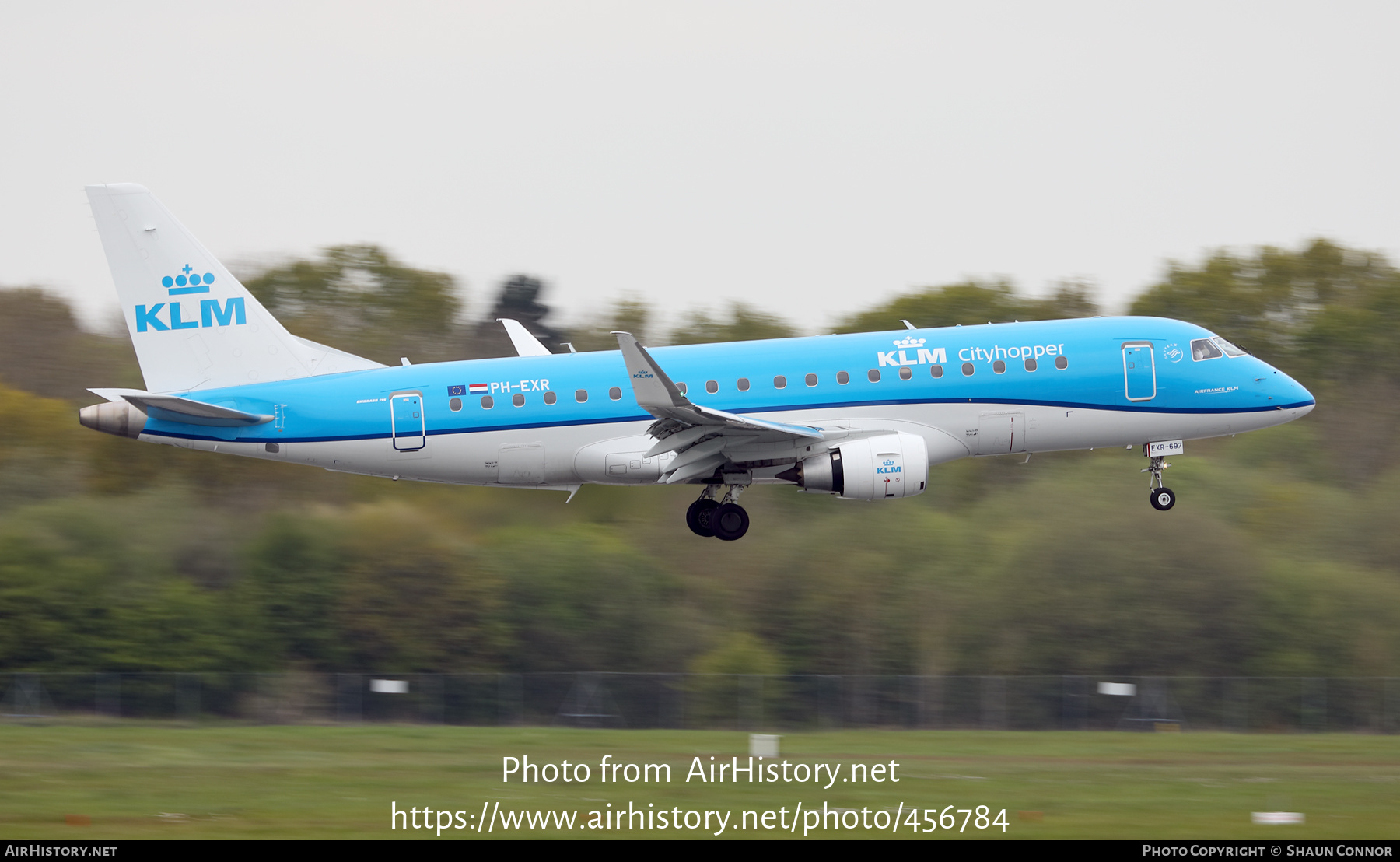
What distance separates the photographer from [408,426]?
116 ft

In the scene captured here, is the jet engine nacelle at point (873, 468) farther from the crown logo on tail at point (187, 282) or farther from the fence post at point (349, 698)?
the fence post at point (349, 698)

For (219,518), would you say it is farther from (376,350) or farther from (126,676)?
(376,350)

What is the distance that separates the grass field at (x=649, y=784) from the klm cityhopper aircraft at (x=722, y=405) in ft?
21.1

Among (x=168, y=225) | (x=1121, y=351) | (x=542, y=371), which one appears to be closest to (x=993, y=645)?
(x=1121, y=351)

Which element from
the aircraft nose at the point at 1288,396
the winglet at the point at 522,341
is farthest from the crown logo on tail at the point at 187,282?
the aircraft nose at the point at 1288,396

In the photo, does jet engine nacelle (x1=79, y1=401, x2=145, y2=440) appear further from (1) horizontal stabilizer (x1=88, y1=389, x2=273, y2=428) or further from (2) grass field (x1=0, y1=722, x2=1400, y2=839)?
(2) grass field (x1=0, y1=722, x2=1400, y2=839)

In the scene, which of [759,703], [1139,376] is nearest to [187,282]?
[759,703]

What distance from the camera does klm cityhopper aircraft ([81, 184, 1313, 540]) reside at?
3481cm

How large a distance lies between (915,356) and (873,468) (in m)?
3.11

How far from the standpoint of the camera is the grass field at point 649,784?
26.6 m

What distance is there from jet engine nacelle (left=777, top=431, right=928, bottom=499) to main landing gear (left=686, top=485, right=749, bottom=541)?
266 cm

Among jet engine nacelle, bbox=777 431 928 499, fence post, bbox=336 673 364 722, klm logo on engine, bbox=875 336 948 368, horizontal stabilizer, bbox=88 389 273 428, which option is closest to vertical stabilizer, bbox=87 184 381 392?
horizontal stabilizer, bbox=88 389 273 428

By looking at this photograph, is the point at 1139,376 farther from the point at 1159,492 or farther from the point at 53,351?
the point at 53,351

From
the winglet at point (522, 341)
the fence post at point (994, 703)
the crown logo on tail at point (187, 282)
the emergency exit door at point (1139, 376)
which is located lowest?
the fence post at point (994, 703)
